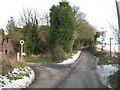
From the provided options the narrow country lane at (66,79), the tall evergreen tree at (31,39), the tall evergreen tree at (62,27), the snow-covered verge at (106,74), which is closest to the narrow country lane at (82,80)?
the narrow country lane at (66,79)

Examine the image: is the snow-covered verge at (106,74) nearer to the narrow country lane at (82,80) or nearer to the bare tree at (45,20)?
the narrow country lane at (82,80)

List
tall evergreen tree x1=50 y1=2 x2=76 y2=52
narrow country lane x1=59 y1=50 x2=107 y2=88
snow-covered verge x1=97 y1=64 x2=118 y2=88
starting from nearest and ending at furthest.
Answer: narrow country lane x1=59 y1=50 x2=107 y2=88 → snow-covered verge x1=97 y1=64 x2=118 y2=88 → tall evergreen tree x1=50 y1=2 x2=76 y2=52

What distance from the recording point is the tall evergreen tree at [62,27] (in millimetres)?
29641

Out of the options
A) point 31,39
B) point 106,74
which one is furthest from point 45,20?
point 106,74

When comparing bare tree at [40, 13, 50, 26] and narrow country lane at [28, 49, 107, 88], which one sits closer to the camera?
narrow country lane at [28, 49, 107, 88]

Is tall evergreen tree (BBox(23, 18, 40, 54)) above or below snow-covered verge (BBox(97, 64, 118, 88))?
above

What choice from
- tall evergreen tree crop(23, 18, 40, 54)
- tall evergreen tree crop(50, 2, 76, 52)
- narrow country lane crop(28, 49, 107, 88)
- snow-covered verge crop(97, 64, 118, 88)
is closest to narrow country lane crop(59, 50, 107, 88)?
narrow country lane crop(28, 49, 107, 88)

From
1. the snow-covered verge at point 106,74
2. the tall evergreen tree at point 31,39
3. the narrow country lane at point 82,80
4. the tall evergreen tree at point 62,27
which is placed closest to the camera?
the narrow country lane at point 82,80

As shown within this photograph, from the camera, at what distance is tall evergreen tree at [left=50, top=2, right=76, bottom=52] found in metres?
29.6

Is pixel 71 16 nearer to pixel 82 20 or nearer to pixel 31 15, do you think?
pixel 31 15

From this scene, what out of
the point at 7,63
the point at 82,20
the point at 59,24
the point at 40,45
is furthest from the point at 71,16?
the point at 7,63

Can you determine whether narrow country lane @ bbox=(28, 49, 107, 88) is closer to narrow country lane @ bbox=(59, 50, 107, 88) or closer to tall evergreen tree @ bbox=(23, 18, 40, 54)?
narrow country lane @ bbox=(59, 50, 107, 88)

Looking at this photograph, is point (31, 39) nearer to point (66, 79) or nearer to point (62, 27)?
point (62, 27)

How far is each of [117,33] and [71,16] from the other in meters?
20.6
